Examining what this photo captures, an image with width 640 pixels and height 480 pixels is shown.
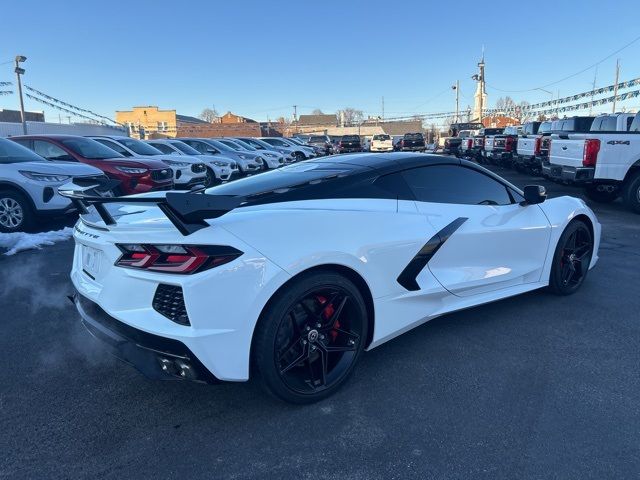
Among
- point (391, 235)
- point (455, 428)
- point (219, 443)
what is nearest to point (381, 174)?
point (391, 235)

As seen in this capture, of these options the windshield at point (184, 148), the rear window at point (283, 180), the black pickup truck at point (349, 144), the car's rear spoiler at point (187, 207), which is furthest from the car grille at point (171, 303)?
the black pickup truck at point (349, 144)

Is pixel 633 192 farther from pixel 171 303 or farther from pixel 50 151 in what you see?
pixel 50 151

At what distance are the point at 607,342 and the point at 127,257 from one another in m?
3.45

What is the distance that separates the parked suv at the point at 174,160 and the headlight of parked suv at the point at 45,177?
345 cm

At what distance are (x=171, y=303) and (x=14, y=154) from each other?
7045mm

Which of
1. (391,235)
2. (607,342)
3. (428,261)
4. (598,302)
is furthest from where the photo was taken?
(598,302)

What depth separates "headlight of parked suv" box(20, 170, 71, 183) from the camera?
7.22 metres

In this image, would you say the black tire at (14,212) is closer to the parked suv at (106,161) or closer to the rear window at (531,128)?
the parked suv at (106,161)

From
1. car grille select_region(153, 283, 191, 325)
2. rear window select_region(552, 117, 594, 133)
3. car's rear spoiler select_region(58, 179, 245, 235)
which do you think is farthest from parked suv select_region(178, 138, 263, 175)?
car grille select_region(153, 283, 191, 325)

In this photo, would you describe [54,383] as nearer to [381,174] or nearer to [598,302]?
[381,174]

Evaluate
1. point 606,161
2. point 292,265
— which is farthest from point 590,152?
point 292,265

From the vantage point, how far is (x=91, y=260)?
2.81 meters

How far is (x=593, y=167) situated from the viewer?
29.8 ft

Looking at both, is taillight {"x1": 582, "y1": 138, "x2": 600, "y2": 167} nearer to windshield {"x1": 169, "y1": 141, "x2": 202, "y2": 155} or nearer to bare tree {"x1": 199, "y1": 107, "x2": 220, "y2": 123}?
windshield {"x1": 169, "y1": 141, "x2": 202, "y2": 155}
